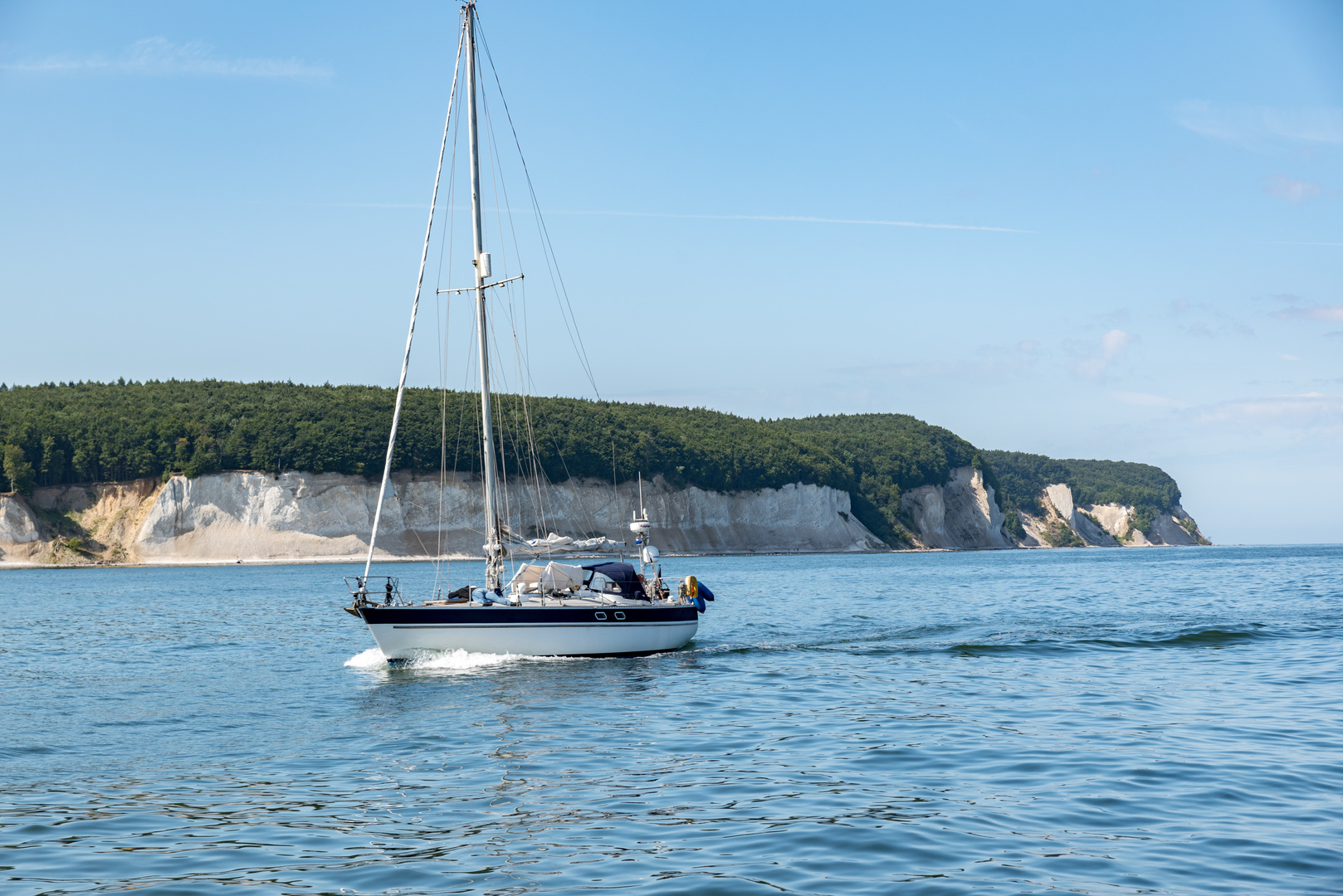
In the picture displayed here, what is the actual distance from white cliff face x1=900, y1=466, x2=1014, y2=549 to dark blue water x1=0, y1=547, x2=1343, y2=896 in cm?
14057

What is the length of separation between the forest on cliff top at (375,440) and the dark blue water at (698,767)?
5448cm

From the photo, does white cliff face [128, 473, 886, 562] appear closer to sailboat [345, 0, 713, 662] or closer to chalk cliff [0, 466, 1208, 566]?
chalk cliff [0, 466, 1208, 566]

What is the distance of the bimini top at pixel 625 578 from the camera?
2864 centimetres

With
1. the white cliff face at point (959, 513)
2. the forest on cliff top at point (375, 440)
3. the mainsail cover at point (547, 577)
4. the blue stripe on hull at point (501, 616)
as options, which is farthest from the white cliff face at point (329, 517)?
the blue stripe on hull at point (501, 616)

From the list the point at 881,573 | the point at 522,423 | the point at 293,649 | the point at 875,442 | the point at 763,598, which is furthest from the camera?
the point at 875,442

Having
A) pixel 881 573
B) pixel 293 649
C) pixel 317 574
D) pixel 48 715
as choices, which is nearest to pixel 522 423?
pixel 317 574

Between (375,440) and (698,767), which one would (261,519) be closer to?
(375,440)

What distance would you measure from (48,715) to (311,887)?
13.3 metres

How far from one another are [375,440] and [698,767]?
107m

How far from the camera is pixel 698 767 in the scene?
46.6 feet

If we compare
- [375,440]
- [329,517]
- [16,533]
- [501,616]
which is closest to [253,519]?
[329,517]

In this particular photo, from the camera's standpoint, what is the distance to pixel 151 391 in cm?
12625

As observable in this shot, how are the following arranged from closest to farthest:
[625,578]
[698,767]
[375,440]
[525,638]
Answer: [698,767] < [525,638] < [625,578] < [375,440]

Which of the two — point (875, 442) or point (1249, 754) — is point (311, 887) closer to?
point (1249, 754)
